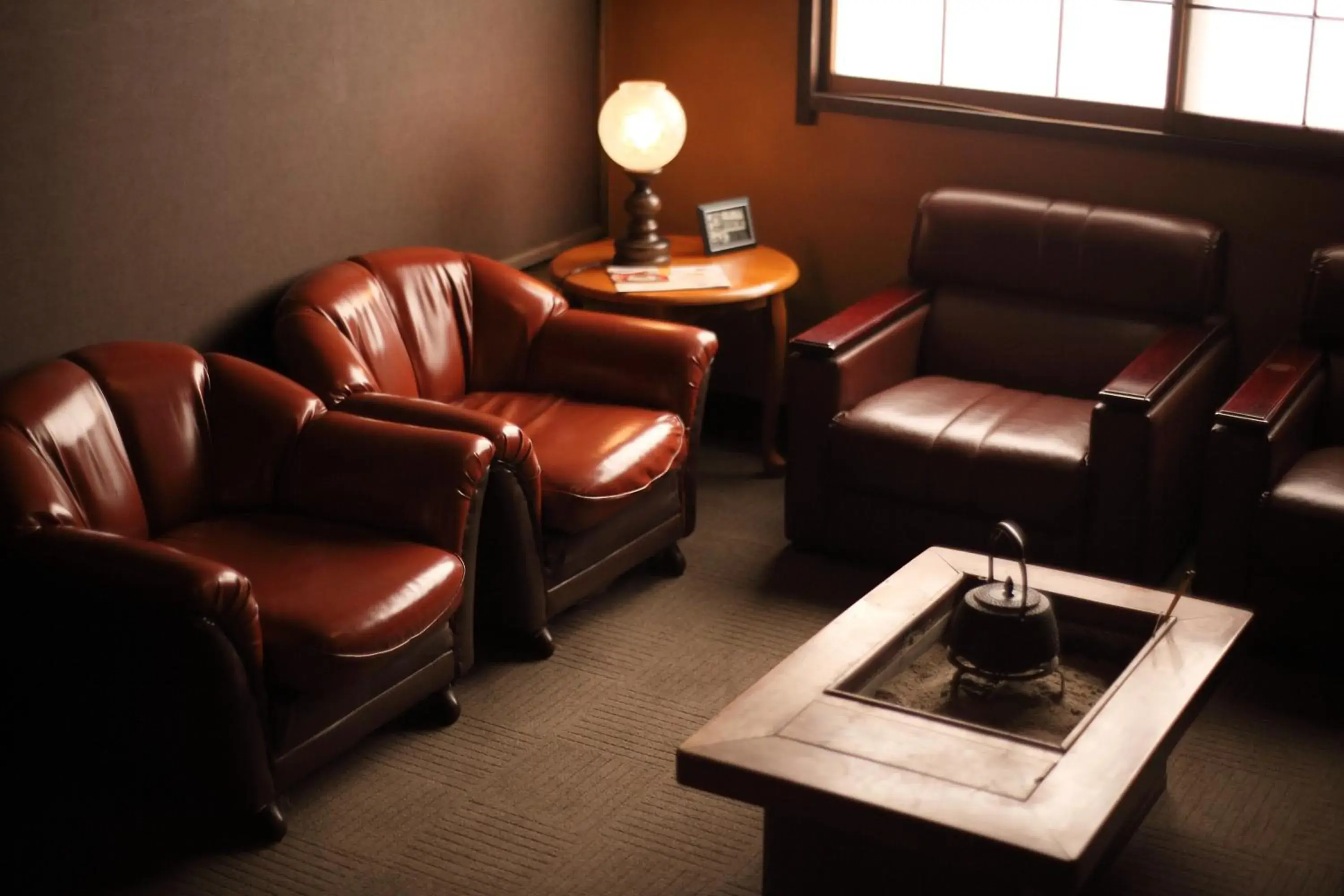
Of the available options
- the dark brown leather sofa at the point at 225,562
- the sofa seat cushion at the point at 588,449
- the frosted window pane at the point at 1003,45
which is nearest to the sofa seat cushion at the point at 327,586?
the dark brown leather sofa at the point at 225,562

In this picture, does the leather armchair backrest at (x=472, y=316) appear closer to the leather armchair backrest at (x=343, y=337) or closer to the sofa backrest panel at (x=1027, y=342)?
the leather armchair backrest at (x=343, y=337)

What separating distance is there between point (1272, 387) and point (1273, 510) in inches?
13.7

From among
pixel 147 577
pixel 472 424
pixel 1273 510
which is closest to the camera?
pixel 147 577

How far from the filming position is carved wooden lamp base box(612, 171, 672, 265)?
4375 millimetres

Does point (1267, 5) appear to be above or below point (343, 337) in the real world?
above

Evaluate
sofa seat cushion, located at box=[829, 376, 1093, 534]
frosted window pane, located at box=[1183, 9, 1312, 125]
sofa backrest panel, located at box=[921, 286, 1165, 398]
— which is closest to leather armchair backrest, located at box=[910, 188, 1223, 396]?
sofa backrest panel, located at box=[921, 286, 1165, 398]

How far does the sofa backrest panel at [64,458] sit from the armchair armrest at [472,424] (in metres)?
0.53

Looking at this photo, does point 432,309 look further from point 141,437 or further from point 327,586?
point 327,586

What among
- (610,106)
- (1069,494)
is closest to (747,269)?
(610,106)

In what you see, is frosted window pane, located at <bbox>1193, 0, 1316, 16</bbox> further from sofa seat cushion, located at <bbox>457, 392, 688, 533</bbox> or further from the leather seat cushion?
sofa seat cushion, located at <bbox>457, 392, 688, 533</bbox>

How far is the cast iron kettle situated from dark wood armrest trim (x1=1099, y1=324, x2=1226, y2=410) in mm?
936

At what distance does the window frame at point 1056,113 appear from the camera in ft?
12.9

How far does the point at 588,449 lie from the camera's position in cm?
349

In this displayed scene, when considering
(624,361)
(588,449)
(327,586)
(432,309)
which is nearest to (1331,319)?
(624,361)
